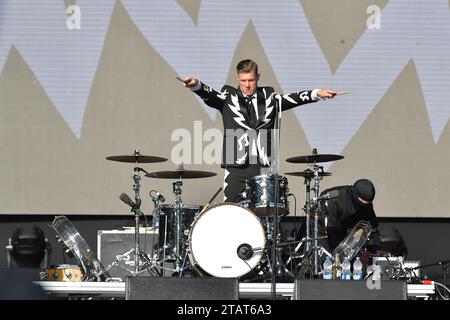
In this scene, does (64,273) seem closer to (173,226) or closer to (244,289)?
(173,226)

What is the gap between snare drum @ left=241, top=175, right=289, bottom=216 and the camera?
24.9 ft

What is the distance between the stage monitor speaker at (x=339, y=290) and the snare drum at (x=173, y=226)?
2.76m

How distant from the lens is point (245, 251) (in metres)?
7.46

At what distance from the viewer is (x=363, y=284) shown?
18.1 ft

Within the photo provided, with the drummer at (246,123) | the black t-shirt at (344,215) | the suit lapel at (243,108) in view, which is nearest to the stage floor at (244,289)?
the drummer at (246,123)

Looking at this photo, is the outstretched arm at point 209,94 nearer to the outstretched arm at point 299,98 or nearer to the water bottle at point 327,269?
the outstretched arm at point 299,98

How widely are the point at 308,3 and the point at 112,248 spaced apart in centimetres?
314

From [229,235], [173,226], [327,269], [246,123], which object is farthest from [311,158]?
[173,226]

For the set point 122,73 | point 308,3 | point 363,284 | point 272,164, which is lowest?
point 363,284

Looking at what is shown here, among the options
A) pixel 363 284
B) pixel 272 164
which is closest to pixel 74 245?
pixel 272 164

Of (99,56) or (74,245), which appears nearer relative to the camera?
(74,245)

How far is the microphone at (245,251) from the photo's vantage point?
24.4 ft

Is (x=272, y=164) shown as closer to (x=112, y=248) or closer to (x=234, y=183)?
(x=234, y=183)

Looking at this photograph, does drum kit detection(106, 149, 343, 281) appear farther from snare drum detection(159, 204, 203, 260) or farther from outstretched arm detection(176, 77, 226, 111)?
outstretched arm detection(176, 77, 226, 111)
